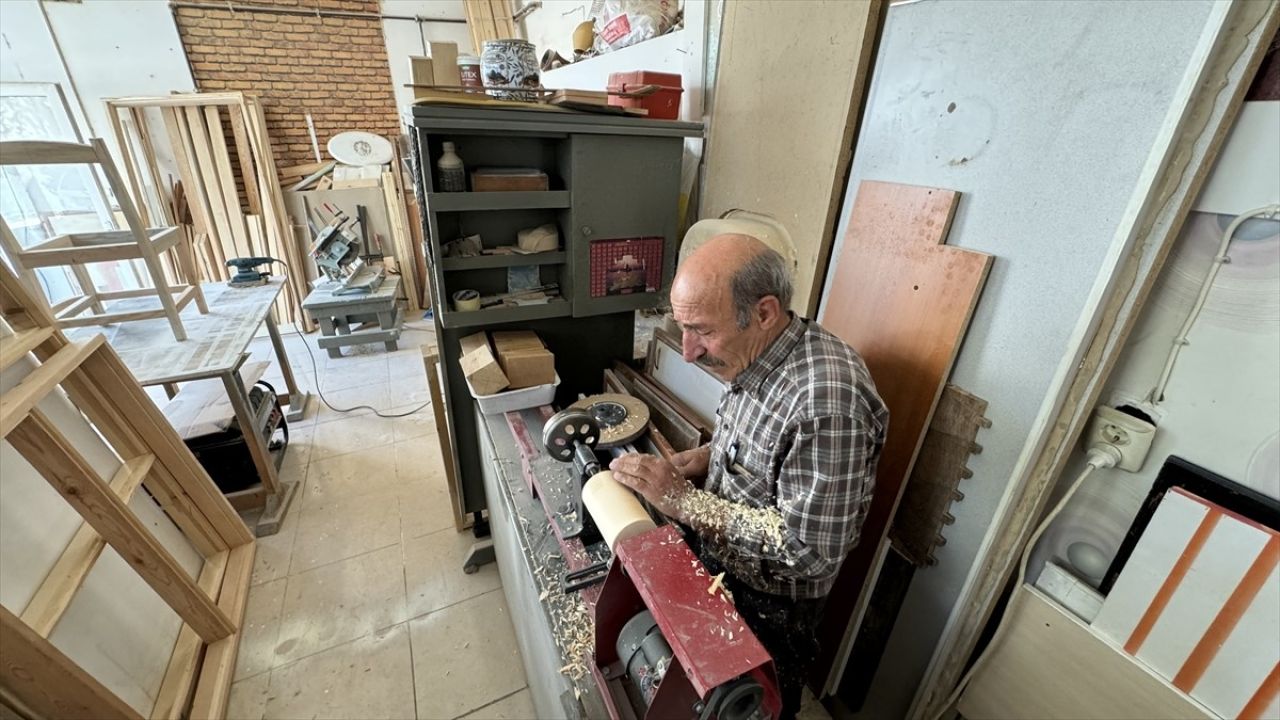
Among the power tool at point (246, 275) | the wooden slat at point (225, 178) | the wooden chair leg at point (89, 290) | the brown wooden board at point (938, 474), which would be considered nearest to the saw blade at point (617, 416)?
the brown wooden board at point (938, 474)

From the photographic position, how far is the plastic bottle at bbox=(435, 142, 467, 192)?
4.69 feet

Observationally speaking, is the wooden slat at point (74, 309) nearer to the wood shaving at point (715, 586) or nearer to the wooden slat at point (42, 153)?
the wooden slat at point (42, 153)

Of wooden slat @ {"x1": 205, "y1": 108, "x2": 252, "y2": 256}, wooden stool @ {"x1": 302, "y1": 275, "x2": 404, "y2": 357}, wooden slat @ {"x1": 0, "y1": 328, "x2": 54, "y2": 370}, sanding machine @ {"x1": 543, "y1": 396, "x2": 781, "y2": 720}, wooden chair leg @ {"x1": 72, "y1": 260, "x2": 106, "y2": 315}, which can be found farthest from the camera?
wooden slat @ {"x1": 205, "y1": 108, "x2": 252, "y2": 256}

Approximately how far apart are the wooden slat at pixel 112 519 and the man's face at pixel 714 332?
1.70 metres

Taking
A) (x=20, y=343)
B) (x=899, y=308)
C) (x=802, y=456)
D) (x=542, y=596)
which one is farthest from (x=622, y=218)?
(x=20, y=343)

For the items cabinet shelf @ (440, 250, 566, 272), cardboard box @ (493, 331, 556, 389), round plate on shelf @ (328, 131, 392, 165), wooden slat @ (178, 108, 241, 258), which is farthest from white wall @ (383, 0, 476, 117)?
cardboard box @ (493, 331, 556, 389)

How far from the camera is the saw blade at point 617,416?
140 cm

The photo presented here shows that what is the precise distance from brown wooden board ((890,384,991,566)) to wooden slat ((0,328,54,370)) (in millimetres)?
2234

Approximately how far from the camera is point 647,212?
1656 millimetres

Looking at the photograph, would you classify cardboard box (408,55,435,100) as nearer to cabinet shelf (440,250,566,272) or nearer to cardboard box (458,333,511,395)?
cabinet shelf (440,250,566,272)

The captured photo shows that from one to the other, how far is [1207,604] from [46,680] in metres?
2.37

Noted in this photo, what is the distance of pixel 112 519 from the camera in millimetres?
1425

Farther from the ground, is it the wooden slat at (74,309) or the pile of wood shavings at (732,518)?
the pile of wood shavings at (732,518)

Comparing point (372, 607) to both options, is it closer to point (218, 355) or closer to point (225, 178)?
point (218, 355)
